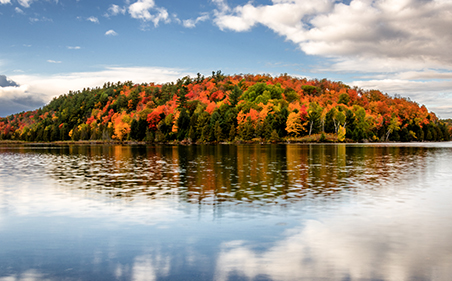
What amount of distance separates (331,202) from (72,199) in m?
12.7

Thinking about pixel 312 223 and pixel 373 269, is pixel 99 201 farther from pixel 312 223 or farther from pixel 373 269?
pixel 373 269

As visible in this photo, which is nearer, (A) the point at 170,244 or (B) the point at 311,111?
(A) the point at 170,244

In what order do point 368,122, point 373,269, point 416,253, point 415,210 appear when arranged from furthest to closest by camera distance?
point 368,122, point 415,210, point 416,253, point 373,269

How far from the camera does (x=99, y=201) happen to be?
1830 cm

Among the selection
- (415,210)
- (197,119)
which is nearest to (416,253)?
(415,210)

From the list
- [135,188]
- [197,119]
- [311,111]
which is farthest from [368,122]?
[135,188]

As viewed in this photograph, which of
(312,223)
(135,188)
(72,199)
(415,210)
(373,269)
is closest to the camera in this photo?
(373,269)

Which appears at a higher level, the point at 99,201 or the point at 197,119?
the point at 197,119

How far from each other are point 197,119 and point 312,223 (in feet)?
474

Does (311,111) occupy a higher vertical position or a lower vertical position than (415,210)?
higher

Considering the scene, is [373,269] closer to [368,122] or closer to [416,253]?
[416,253]

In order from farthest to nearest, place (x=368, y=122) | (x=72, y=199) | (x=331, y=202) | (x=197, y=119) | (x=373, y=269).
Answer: (x=368, y=122), (x=197, y=119), (x=72, y=199), (x=331, y=202), (x=373, y=269)

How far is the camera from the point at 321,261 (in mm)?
9641

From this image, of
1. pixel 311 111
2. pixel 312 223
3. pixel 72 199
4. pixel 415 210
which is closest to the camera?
pixel 312 223
